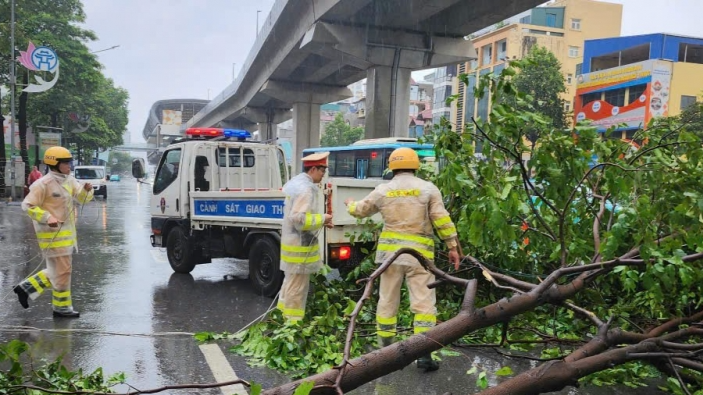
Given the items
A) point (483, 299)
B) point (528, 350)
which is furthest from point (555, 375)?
point (483, 299)

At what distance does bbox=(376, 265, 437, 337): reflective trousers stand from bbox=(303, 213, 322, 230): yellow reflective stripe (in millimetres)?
889

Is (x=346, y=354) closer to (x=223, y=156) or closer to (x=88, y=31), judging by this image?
(x=223, y=156)

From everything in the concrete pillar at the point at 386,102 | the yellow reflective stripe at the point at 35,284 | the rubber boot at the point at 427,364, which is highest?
the concrete pillar at the point at 386,102

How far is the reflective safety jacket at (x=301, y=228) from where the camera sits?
210 inches

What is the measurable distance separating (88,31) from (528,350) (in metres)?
34.1

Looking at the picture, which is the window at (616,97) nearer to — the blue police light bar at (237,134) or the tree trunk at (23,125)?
the blue police light bar at (237,134)

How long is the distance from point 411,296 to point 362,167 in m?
16.2

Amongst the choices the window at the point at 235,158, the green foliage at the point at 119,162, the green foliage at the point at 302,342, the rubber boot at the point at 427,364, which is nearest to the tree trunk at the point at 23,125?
the window at the point at 235,158

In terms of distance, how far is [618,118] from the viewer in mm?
36500

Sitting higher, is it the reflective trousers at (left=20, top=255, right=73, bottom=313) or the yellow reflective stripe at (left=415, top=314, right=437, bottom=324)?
the yellow reflective stripe at (left=415, top=314, right=437, bottom=324)

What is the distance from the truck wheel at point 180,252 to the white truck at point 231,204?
1 cm

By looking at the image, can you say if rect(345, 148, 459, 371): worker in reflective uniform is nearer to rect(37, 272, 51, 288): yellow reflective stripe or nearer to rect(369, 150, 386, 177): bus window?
rect(37, 272, 51, 288): yellow reflective stripe

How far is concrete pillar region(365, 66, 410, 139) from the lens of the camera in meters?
22.6

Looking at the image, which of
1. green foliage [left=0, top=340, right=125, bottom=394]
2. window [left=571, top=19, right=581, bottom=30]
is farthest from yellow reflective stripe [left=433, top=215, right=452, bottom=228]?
window [left=571, top=19, right=581, bottom=30]
